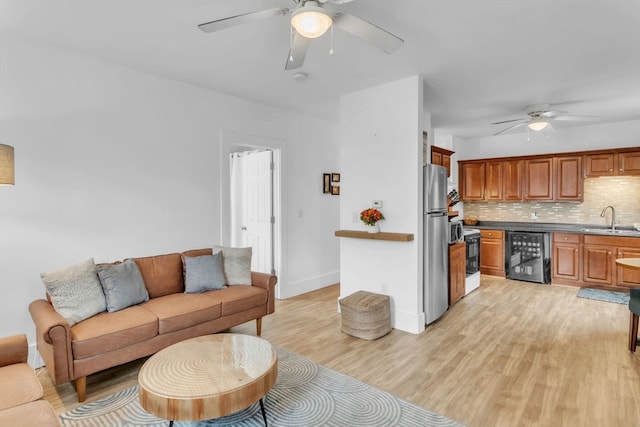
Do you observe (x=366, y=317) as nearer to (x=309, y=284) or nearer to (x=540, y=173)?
(x=309, y=284)

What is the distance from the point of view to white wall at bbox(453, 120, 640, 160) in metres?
5.65

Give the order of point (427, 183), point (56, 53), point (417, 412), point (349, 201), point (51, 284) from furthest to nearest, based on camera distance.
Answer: point (349, 201), point (427, 183), point (56, 53), point (51, 284), point (417, 412)

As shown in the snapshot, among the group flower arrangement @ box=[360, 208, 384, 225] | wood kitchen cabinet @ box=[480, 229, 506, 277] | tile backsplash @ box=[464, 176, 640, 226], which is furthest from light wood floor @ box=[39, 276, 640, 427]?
tile backsplash @ box=[464, 176, 640, 226]

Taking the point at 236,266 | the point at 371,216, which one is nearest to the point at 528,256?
the point at 371,216

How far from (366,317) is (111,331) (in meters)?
2.21

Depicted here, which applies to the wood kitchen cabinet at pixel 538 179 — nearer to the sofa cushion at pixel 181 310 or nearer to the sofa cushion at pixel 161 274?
the sofa cushion at pixel 181 310

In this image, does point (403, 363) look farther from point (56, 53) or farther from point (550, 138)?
point (550, 138)

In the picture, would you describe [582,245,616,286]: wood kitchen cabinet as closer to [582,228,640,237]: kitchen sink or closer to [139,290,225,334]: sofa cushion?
[582,228,640,237]: kitchen sink

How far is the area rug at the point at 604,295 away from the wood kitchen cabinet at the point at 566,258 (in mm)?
320

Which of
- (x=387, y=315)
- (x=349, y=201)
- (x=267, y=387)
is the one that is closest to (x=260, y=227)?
(x=349, y=201)

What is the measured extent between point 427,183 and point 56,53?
3.68 m

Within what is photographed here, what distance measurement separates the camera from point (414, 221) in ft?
12.1

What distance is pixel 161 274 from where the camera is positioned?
337 centimetres

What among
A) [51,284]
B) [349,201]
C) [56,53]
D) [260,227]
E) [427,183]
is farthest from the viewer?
[260,227]
